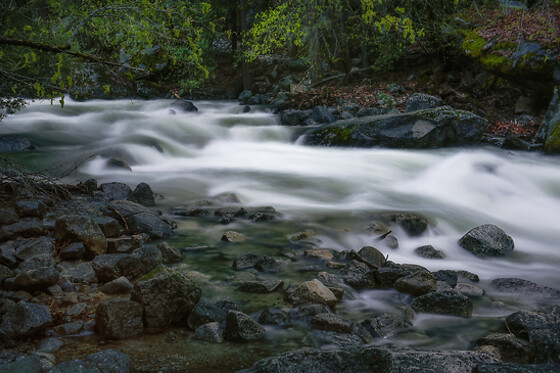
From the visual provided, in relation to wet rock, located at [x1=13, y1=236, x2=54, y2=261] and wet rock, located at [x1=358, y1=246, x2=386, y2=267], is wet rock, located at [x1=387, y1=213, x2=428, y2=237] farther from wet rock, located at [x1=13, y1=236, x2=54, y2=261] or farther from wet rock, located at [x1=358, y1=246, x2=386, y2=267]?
wet rock, located at [x1=13, y1=236, x2=54, y2=261]

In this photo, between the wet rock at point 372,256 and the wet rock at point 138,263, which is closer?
the wet rock at point 138,263

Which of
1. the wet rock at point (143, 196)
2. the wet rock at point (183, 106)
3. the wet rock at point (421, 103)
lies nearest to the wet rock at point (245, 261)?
the wet rock at point (143, 196)

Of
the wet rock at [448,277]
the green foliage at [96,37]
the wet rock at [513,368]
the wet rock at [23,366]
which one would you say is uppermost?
the green foliage at [96,37]

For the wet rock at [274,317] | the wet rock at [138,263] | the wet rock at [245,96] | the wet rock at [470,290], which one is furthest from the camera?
the wet rock at [245,96]

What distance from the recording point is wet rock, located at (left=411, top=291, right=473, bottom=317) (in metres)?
3.68

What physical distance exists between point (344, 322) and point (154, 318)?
138 centimetres

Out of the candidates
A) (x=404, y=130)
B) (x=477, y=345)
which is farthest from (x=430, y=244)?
(x=404, y=130)

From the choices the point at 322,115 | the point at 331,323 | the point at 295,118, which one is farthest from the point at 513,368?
the point at 295,118

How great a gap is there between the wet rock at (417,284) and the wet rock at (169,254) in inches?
85.8

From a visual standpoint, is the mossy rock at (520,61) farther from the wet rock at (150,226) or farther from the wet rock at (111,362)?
the wet rock at (111,362)

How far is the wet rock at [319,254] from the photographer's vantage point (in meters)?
4.84

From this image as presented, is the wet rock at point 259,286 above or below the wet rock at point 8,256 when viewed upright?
below

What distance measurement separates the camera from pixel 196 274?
4.23 meters

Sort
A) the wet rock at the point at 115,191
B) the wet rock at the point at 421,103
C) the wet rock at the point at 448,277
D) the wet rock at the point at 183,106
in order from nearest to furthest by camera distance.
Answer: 1. the wet rock at the point at 448,277
2. the wet rock at the point at 115,191
3. the wet rock at the point at 421,103
4. the wet rock at the point at 183,106
